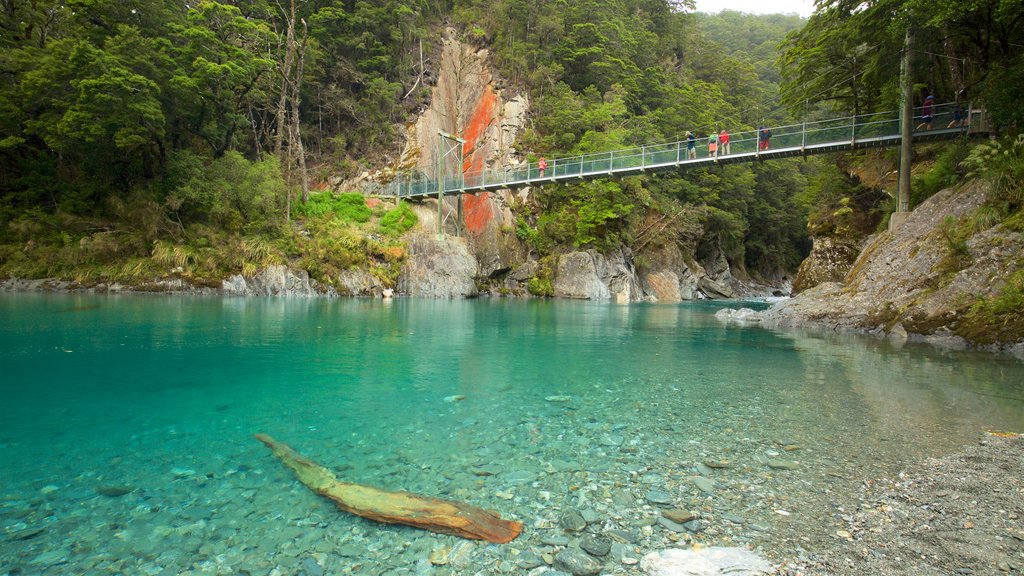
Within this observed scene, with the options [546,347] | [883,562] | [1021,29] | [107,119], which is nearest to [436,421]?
[883,562]

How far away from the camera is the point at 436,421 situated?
4.64 metres

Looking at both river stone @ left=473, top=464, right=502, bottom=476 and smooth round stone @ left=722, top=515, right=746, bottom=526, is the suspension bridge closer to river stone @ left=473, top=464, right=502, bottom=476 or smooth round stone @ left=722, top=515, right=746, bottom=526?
smooth round stone @ left=722, top=515, right=746, bottom=526

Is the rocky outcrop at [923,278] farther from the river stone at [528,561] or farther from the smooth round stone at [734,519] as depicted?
the river stone at [528,561]

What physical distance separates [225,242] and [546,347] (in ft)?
65.4

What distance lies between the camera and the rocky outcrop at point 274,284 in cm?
2280

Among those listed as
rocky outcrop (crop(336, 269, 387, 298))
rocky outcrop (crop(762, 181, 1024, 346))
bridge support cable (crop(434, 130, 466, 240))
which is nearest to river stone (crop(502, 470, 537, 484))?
rocky outcrop (crop(762, 181, 1024, 346))

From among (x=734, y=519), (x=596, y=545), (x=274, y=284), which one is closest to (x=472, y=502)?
(x=596, y=545)

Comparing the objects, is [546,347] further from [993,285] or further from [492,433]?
[993,285]

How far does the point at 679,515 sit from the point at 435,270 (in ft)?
85.2

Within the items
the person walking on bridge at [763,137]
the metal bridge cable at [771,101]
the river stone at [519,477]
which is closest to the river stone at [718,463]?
the river stone at [519,477]

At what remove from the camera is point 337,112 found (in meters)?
33.6

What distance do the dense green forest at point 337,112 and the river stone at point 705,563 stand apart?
39.8 feet

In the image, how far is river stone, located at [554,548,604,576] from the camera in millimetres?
2301

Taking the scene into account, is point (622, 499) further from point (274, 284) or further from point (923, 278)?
point (274, 284)
